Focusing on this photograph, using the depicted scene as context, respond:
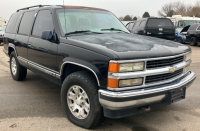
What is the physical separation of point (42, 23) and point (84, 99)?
2013 mm

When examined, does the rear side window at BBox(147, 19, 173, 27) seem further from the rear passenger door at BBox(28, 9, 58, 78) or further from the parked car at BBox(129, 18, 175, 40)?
the rear passenger door at BBox(28, 9, 58, 78)

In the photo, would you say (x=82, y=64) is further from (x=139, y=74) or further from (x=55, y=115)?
(x=55, y=115)

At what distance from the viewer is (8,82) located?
18.2 feet

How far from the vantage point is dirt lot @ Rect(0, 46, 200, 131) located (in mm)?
3141

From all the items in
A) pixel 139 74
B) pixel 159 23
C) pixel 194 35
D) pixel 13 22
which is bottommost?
pixel 194 35

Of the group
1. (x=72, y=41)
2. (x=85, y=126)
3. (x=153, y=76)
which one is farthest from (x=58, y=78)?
(x=153, y=76)

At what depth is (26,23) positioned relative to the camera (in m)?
4.80

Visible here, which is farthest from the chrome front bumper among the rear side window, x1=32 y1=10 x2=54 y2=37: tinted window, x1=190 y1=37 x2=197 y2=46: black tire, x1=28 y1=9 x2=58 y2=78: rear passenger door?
x1=190 y1=37 x2=197 y2=46: black tire

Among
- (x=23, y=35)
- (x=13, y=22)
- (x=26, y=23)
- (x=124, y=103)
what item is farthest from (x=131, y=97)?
(x=13, y=22)

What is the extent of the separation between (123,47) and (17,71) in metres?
3.66

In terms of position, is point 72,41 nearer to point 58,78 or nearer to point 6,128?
point 58,78

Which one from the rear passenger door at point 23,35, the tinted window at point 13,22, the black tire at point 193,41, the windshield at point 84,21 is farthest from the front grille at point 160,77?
the black tire at point 193,41

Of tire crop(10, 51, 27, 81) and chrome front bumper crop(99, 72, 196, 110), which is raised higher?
chrome front bumper crop(99, 72, 196, 110)

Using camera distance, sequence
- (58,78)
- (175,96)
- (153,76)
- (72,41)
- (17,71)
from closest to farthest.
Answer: (153,76)
(175,96)
(72,41)
(58,78)
(17,71)
